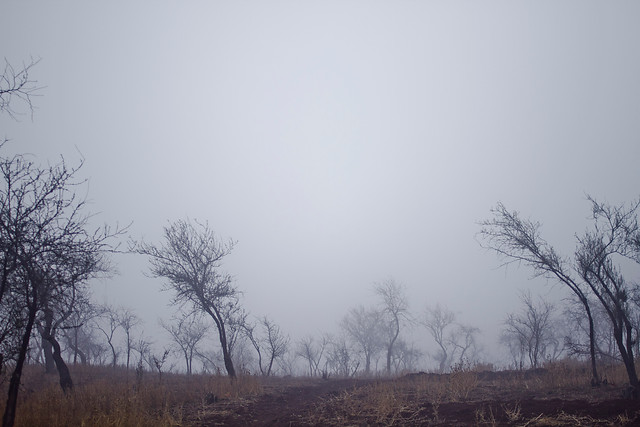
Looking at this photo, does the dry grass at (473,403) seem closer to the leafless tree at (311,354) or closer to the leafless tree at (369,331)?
the leafless tree at (311,354)

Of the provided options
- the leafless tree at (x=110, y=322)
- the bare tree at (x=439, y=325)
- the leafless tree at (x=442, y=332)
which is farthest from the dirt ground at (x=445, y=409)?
the bare tree at (x=439, y=325)

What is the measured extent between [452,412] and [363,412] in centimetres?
258

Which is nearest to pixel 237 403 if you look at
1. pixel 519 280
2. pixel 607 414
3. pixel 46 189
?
pixel 46 189

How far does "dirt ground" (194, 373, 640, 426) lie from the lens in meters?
8.05

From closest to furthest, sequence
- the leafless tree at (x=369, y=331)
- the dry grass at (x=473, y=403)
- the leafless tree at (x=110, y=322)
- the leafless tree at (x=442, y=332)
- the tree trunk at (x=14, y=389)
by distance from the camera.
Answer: the tree trunk at (x=14, y=389), the dry grass at (x=473, y=403), the leafless tree at (x=110, y=322), the leafless tree at (x=442, y=332), the leafless tree at (x=369, y=331)

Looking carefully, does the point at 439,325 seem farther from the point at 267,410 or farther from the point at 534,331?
the point at 267,410

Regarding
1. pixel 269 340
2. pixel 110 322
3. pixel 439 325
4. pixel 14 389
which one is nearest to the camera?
pixel 14 389

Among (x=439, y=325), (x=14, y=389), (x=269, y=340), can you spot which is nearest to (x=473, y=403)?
(x=14, y=389)

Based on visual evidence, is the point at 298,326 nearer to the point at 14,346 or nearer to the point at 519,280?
the point at 519,280

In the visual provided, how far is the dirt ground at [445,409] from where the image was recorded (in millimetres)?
8055

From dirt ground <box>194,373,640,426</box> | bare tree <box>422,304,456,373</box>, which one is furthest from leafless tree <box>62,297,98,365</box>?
bare tree <box>422,304,456,373</box>

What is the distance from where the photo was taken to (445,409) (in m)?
10.2

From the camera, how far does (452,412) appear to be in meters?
9.66

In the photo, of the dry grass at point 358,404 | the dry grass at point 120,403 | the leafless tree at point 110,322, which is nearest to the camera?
the dry grass at point 120,403
